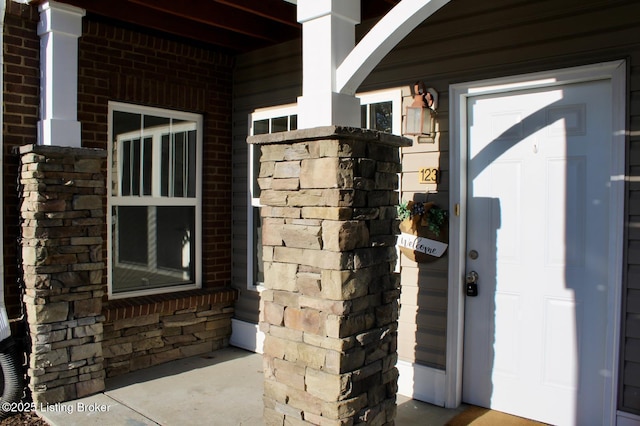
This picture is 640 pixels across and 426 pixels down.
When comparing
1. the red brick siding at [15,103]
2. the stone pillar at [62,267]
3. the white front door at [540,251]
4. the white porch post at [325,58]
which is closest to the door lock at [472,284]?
the white front door at [540,251]

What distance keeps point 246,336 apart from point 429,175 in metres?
2.47

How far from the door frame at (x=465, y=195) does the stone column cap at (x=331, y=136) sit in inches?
40.3

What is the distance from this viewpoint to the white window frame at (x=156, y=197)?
4.54 m

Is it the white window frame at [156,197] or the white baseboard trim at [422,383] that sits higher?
the white window frame at [156,197]

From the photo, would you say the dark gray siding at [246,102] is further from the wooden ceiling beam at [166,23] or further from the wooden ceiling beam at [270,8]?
the wooden ceiling beam at [270,8]

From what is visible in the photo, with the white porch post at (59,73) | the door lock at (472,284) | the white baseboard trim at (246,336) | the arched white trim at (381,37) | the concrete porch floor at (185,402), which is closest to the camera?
the arched white trim at (381,37)

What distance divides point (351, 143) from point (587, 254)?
174cm

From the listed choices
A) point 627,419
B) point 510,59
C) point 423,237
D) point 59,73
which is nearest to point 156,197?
point 59,73

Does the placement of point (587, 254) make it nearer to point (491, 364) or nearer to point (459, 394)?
point (491, 364)

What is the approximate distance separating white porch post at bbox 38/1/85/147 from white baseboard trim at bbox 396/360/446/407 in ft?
9.58

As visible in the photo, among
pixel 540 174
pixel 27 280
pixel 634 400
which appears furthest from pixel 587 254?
pixel 27 280

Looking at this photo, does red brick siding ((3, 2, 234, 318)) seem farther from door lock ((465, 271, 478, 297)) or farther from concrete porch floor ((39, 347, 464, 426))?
door lock ((465, 271, 478, 297))

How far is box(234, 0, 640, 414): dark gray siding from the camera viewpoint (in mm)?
3057

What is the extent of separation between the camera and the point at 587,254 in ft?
10.8
